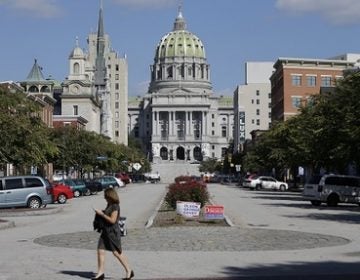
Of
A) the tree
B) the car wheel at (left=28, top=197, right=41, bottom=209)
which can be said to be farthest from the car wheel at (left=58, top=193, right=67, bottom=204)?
the car wheel at (left=28, top=197, right=41, bottom=209)

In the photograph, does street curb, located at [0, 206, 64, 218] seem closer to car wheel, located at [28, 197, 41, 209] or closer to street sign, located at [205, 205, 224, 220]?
car wheel, located at [28, 197, 41, 209]

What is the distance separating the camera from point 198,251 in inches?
717

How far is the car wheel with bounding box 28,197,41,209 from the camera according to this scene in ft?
127

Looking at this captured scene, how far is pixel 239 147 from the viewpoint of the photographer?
18112 cm

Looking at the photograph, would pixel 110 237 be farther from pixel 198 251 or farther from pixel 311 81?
pixel 311 81

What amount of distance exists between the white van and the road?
1279 centimetres

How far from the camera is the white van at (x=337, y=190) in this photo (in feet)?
137

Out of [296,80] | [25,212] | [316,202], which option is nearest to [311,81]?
[296,80]

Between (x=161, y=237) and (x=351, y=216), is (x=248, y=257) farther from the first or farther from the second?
(x=351, y=216)

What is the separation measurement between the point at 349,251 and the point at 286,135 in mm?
55121

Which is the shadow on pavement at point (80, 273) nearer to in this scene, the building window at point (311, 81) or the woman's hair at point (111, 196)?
the woman's hair at point (111, 196)

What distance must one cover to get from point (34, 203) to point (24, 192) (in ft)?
2.58

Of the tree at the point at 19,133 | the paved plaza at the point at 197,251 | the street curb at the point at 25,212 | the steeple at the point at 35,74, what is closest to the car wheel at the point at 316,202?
the paved plaza at the point at 197,251

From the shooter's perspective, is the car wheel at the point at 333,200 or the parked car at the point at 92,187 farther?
the parked car at the point at 92,187
